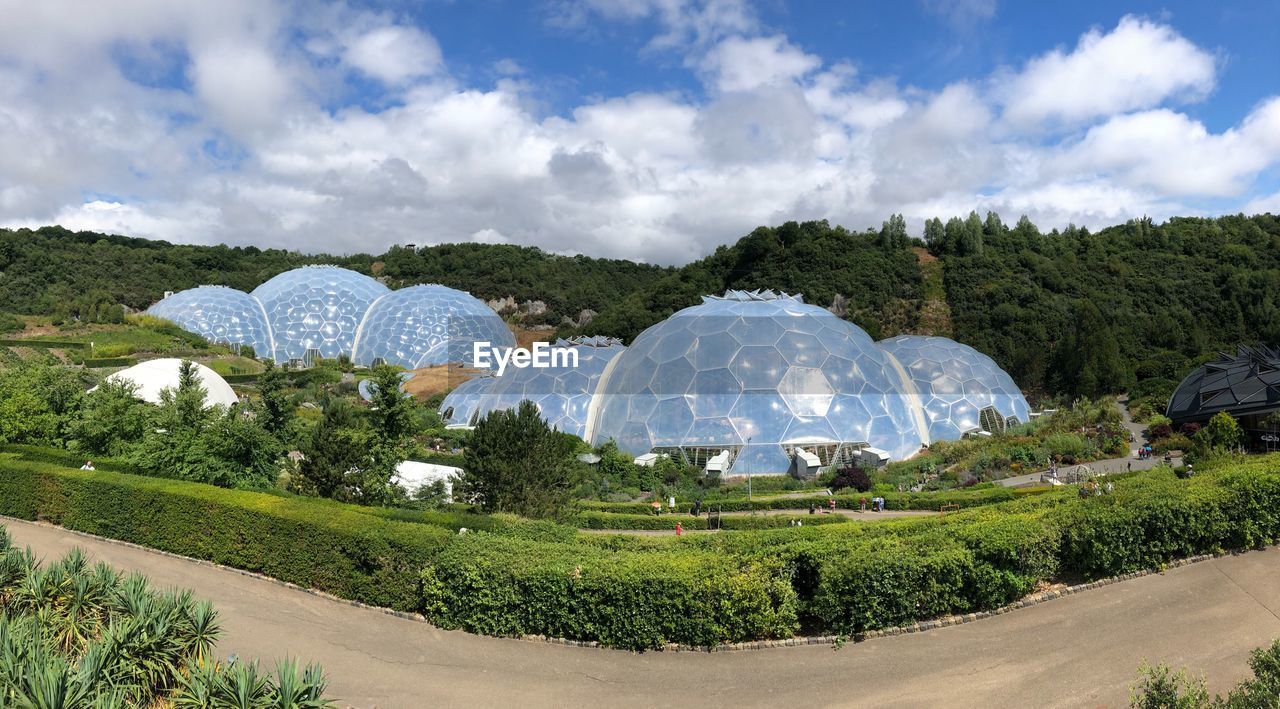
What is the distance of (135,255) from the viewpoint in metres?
82.6

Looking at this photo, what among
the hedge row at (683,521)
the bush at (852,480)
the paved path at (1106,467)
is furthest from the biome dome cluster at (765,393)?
the hedge row at (683,521)

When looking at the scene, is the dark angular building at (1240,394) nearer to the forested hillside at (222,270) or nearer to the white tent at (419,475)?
the white tent at (419,475)

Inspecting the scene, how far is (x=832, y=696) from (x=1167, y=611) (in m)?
5.78

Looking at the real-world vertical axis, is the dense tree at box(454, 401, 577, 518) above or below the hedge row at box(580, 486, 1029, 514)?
above

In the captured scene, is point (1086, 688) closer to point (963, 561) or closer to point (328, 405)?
point (963, 561)

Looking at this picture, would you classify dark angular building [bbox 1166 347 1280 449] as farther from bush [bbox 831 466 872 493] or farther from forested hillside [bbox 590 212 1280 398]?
forested hillside [bbox 590 212 1280 398]

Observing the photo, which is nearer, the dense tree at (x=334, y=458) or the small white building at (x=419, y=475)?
the dense tree at (x=334, y=458)

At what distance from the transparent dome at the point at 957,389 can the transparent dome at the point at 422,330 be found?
123 feet

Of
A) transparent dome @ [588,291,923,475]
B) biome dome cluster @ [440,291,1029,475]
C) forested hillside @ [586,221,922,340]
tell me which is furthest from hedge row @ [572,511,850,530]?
forested hillside @ [586,221,922,340]

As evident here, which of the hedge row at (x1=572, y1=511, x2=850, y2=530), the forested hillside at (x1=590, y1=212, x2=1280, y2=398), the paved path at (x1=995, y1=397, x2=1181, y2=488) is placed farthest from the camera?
the forested hillside at (x1=590, y1=212, x2=1280, y2=398)

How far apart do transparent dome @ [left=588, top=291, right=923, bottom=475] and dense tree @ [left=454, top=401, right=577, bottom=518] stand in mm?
11879

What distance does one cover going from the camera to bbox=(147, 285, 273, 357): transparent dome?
5850 centimetres

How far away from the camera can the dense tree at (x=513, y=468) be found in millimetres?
15781

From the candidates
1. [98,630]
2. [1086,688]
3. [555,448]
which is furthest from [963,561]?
[98,630]
